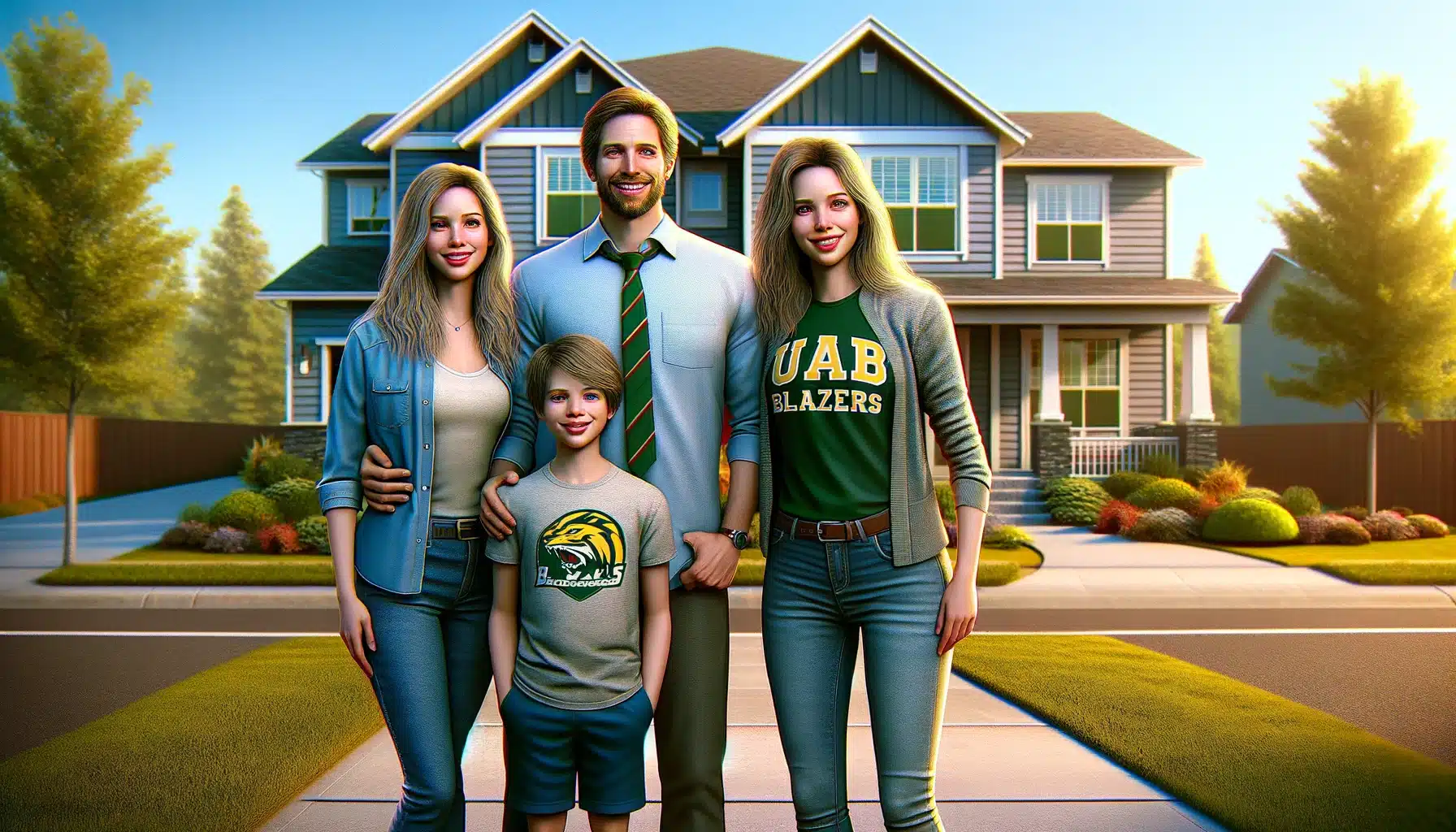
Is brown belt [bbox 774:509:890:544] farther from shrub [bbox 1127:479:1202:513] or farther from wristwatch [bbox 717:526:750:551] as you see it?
shrub [bbox 1127:479:1202:513]

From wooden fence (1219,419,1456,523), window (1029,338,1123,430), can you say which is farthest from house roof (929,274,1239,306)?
wooden fence (1219,419,1456,523)

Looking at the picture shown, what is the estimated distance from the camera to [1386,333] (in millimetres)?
18594

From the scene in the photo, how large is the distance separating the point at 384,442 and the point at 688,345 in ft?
3.09

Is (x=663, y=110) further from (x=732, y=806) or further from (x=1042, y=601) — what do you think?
(x=1042, y=601)

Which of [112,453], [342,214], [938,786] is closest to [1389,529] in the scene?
[938,786]

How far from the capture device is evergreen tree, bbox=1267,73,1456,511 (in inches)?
725

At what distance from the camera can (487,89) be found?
20984 mm

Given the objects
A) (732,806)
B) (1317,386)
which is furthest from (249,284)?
(732,806)

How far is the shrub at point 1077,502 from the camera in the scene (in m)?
17.3

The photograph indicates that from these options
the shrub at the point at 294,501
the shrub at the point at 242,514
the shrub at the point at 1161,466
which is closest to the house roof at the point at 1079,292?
the shrub at the point at 1161,466

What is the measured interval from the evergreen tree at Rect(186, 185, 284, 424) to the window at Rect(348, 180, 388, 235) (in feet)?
118

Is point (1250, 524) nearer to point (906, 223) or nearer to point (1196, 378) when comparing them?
point (1196, 378)

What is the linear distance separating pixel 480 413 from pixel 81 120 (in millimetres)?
13648

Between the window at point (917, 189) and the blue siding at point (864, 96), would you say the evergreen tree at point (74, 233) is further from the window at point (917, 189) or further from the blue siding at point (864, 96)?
the window at point (917, 189)
